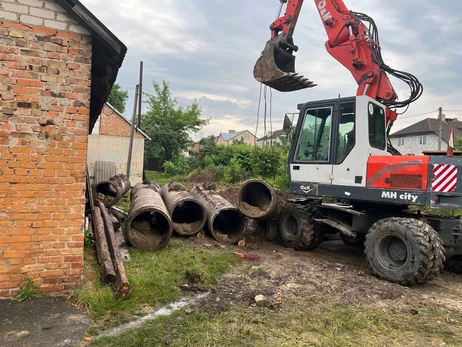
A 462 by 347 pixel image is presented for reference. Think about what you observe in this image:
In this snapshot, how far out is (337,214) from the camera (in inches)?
303

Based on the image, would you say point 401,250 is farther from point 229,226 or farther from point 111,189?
point 111,189

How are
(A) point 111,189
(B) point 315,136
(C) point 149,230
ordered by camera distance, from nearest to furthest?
(B) point 315,136 < (C) point 149,230 < (A) point 111,189

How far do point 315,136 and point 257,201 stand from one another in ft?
9.40

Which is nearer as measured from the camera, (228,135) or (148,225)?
(148,225)

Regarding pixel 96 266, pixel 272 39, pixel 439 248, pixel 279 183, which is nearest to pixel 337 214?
pixel 439 248

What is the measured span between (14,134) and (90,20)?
1645 millimetres

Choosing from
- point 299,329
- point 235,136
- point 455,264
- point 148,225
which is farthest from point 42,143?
point 235,136

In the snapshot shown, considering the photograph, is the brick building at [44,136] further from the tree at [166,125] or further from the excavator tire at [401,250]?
the tree at [166,125]

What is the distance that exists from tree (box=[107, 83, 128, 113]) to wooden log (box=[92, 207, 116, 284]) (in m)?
42.0

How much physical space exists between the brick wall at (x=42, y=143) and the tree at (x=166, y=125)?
97.7 ft

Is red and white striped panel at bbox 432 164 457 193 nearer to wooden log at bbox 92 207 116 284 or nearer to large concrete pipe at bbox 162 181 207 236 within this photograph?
large concrete pipe at bbox 162 181 207 236

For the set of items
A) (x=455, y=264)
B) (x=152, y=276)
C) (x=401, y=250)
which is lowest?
(x=152, y=276)

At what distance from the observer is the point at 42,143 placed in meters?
4.41

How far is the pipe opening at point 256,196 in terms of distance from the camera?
365 inches
